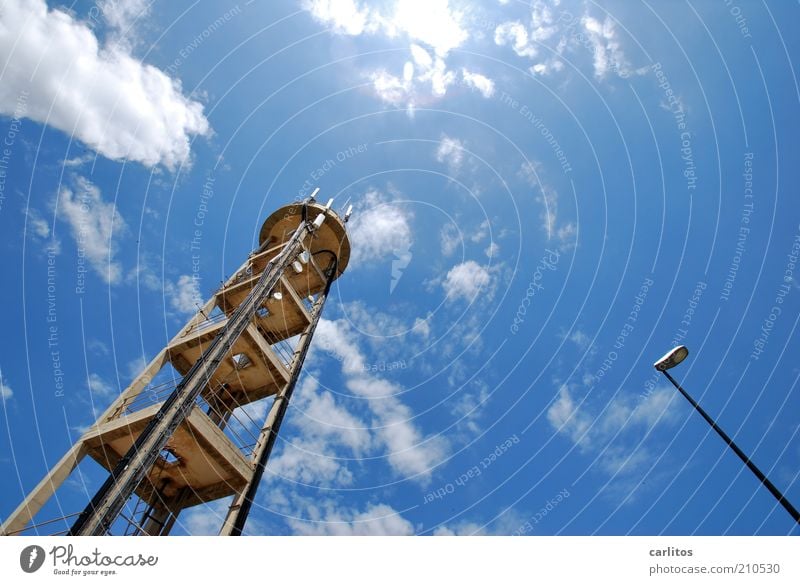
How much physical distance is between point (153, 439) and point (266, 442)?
4600 millimetres

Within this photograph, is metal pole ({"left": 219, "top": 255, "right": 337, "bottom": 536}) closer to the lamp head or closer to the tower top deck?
the tower top deck

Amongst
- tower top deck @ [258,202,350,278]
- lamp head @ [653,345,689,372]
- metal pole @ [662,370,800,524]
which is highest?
tower top deck @ [258,202,350,278]

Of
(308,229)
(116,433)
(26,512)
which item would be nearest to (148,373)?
(116,433)

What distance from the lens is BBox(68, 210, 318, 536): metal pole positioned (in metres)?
10.9

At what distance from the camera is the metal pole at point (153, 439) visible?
1091 cm

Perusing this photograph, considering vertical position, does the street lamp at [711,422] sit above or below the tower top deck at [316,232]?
below

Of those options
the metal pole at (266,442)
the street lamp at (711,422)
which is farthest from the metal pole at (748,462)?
the metal pole at (266,442)

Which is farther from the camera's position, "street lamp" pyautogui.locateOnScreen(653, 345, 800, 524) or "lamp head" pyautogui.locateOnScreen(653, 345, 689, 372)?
"lamp head" pyautogui.locateOnScreen(653, 345, 689, 372)

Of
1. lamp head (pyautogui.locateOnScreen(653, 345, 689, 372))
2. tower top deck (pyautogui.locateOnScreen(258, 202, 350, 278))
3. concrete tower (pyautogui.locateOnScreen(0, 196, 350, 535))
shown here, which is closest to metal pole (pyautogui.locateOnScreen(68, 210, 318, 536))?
concrete tower (pyautogui.locateOnScreen(0, 196, 350, 535))

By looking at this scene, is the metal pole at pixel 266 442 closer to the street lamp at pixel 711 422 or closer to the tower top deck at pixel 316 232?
the tower top deck at pixel 316 232

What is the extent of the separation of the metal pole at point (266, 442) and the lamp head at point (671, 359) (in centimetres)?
1421

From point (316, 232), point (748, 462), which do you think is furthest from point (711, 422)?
point (316, 232)

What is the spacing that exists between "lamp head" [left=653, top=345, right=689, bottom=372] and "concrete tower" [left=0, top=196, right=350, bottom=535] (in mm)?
14309
